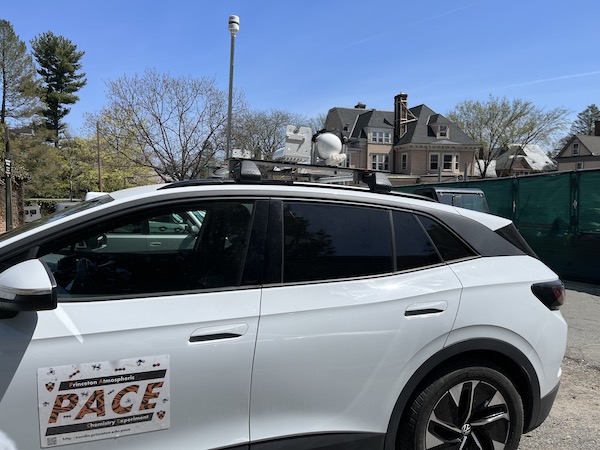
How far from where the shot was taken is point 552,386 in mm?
2641

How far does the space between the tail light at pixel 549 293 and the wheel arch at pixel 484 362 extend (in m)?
0.36

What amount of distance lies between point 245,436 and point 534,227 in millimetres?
9809

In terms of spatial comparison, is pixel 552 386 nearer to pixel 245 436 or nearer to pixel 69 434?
pixel 245 436

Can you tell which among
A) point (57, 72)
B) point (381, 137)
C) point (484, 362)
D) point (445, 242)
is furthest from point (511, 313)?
point (57, 72)

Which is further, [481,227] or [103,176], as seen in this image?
[103,176]

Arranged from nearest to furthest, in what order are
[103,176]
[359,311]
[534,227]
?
[359,311], [534,227], [103,176]

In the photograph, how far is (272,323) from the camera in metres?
2.00

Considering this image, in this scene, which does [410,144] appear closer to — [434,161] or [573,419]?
[434,161]

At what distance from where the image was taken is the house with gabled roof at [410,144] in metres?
46.3

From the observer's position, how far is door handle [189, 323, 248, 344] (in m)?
1.88

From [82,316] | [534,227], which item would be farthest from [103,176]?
[82,316]

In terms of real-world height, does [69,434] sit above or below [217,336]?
below

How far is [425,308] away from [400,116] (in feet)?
160

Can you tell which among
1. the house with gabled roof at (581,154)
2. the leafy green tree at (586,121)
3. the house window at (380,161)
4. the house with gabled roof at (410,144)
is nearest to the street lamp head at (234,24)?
the house with gabled roof at (410,144)
